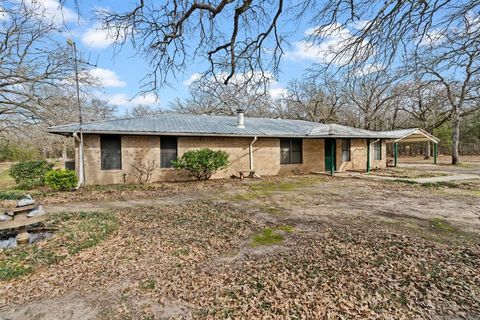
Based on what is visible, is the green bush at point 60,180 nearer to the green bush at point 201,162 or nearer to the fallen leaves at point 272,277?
the green bush at point 201,162

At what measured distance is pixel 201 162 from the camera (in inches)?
479

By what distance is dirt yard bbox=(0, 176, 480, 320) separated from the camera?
2.74 meters

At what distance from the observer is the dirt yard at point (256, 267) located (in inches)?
108

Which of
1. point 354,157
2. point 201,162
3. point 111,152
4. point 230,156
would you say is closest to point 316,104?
point 354,157

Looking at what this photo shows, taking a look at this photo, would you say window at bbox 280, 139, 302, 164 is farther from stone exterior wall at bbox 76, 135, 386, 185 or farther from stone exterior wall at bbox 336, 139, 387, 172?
stone exterior wall at bbox 336, 139, 387, 172

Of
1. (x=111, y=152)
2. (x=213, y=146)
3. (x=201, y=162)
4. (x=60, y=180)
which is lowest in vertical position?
(x=60, y=180)

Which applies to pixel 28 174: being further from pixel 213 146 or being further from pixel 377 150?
pixel 377 150

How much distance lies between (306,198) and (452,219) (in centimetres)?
390

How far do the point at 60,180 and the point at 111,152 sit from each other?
2.32 metres

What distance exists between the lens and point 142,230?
17.6 feet

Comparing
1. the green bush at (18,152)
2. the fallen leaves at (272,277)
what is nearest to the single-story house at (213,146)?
the fallen leaves at (272,277)

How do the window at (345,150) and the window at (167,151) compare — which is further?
the window at (345,150)

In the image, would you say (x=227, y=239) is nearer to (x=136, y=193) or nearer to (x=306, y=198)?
(x=306, y=198)

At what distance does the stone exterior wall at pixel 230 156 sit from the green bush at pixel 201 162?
2.42 feet
